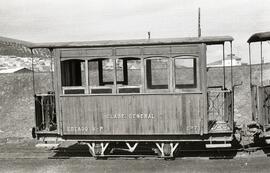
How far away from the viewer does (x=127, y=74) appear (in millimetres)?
12469

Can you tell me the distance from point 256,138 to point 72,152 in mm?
6432

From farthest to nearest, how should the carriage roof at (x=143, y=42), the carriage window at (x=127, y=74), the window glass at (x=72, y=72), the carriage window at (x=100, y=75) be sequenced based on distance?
1. the window glass at (x=72, y=72)
2. the carriage window at (x=100, y=75)
3. the carriage window at (x=127, y=74)
4. the carriage roof at (x=143, y=42)

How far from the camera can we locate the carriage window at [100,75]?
11.6 meters

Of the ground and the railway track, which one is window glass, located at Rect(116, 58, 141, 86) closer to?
the railway track

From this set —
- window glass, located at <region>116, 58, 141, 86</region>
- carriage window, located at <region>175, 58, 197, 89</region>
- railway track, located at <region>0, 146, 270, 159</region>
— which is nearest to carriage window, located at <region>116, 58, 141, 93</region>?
window glass, located at <region>116, 58, 141, 86</region>

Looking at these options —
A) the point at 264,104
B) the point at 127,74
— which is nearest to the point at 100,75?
the point at 127,74

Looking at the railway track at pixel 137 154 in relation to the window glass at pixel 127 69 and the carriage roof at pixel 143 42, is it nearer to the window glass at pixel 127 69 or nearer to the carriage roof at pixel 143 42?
the window glass at pixel 127 69

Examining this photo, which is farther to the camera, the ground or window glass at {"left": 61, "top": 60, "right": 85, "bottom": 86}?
window glass at {"left": 61, "top": 60, "right": 85, "bottom": 86}

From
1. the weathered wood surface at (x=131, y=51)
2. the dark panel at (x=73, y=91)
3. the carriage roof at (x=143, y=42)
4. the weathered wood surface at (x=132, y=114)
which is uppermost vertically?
the carriage roof at (x=143, y=42)

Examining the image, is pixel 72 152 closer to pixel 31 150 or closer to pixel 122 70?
pixel 31 150

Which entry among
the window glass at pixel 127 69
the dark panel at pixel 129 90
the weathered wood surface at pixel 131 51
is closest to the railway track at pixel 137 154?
the dark panel at pixel 129 90

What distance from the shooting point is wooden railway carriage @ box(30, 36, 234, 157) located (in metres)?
11.1

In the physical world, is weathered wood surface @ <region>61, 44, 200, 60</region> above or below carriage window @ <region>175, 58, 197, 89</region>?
above

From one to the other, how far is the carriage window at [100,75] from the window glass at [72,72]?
1.32 ft
